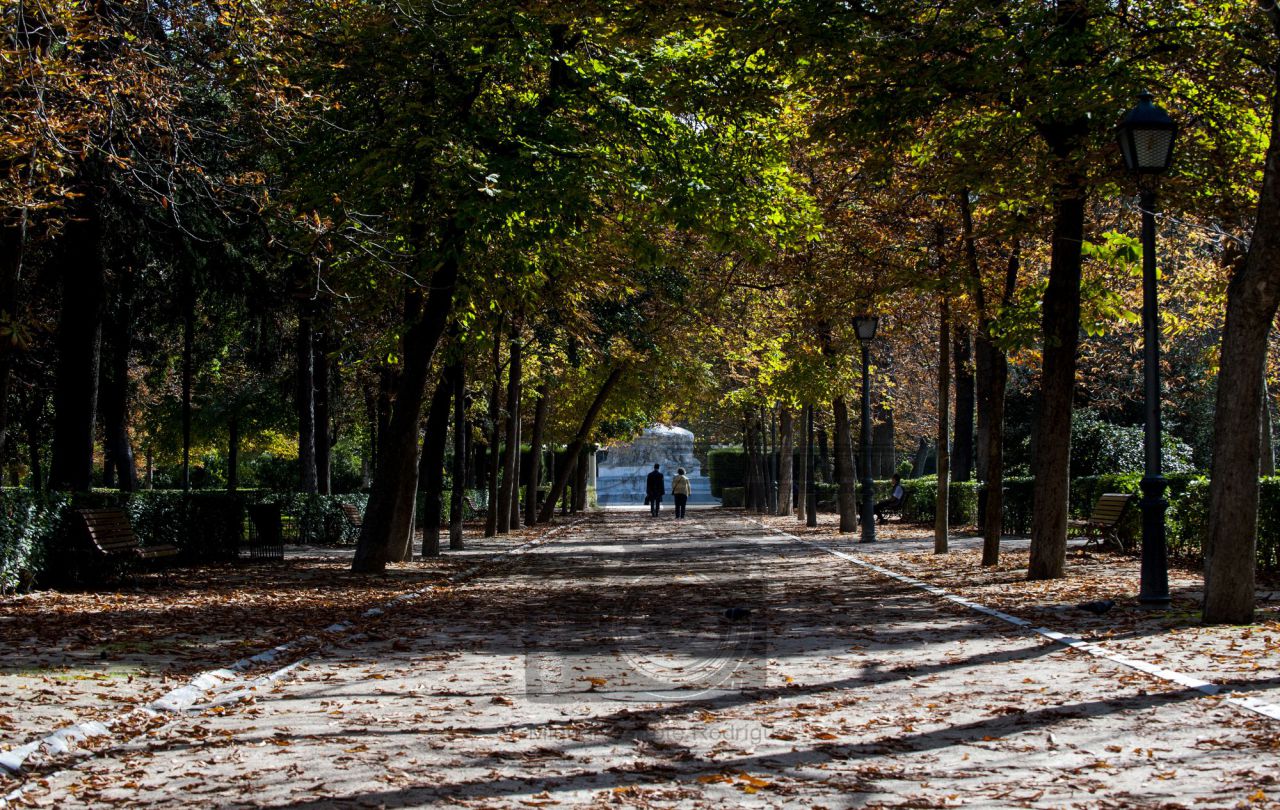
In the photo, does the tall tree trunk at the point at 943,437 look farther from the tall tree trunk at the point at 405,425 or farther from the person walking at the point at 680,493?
the person walking at the point at 680,493

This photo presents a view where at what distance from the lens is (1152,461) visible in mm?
12641

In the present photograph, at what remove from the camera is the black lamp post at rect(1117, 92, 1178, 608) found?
1234 centimetres

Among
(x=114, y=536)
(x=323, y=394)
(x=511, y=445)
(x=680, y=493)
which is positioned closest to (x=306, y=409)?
(x=323, y=394)

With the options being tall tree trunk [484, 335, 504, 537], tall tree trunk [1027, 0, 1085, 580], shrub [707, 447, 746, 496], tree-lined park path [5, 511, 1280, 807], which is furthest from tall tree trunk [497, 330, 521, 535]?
shrub [707, 447, 746, 496]

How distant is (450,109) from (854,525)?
62.9 ft

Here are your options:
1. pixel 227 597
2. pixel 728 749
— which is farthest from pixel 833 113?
pixel 728 749

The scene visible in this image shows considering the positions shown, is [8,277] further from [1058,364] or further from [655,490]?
[655,490]

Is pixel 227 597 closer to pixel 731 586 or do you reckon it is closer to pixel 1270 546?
pixel 731 586

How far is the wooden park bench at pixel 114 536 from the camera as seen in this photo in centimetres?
1530

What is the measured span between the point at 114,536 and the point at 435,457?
8.26 meters

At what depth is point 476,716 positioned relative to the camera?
730cm

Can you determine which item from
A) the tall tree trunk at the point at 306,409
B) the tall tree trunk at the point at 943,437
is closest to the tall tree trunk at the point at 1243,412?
the tall tree trunk at the point at 943,437

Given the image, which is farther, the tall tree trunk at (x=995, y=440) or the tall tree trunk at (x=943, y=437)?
the tall tree trunk at (x=943, y=437)

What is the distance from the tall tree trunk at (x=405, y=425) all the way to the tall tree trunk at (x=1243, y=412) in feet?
34.8
